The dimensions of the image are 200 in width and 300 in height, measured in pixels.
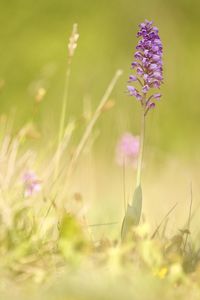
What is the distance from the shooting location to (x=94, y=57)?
915 cm

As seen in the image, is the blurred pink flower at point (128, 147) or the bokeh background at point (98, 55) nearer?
the blurred pink flower at point (128, 147)

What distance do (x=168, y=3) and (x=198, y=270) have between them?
8035 millimetres

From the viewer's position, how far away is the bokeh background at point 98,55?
328 inches

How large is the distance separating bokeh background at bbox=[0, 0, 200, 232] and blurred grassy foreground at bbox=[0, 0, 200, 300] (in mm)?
15

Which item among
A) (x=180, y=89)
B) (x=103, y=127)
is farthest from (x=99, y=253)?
(x=180, y=89)

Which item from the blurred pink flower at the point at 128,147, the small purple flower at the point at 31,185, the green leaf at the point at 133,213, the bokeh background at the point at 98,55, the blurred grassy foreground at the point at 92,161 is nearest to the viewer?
the blurred grassy foreground at the point at 92,161

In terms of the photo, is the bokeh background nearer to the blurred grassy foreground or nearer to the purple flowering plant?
the blurred grassy foreground

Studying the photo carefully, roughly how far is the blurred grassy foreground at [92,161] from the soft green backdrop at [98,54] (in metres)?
0.02

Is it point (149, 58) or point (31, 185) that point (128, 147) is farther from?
point (149, 58)

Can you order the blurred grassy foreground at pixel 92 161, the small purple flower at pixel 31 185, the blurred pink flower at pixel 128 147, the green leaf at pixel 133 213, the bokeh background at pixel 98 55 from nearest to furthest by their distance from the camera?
the blurred grassy foreground at pixel 92 161
the green leaf at pixel 133 213
the small purple flower at pixel 31 185
the blurred pink flower at pixel 128 147
the bokeh background at pixel 98 55

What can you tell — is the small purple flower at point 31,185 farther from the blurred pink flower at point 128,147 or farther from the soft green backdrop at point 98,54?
the soft green backdrop at point 98,54

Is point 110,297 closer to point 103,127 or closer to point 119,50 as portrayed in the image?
point 103,127

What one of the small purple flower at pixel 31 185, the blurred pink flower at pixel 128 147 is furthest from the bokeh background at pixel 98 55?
the small purple flower at pixel 31 185

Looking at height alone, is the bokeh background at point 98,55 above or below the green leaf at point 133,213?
above
